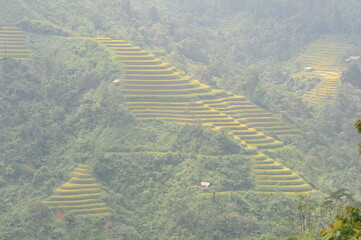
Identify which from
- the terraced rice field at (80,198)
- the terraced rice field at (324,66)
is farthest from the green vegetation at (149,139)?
the terraced rice field at (324,66)

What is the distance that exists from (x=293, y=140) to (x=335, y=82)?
16.1 m

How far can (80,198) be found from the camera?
109ft

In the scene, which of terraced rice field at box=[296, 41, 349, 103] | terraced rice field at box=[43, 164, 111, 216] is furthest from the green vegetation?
terraced rice field at box=[296, 41, 349, 103]

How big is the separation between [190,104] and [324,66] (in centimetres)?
2512

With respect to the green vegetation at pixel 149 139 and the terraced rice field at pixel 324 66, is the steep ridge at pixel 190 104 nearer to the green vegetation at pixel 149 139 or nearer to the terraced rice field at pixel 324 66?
the green vegetation at pixel 149 139

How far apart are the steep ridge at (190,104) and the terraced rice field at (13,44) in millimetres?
5935

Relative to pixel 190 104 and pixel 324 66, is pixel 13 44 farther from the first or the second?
pixel 324 66

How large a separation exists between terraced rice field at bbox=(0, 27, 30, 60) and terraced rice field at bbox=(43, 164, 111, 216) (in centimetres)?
1294

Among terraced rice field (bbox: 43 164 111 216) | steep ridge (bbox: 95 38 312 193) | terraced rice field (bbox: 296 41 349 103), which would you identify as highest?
steep ridge (bbox: 95 38 312 193)

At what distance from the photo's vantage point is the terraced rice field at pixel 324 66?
176ft

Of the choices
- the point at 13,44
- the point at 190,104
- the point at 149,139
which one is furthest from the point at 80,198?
the point at 13,44

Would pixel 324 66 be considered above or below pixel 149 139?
below

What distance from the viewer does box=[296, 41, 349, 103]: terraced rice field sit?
176 feet

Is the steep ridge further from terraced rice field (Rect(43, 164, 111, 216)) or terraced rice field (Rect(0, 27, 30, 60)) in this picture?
terraced rice field (Rect(43, 164, 111, 216))
